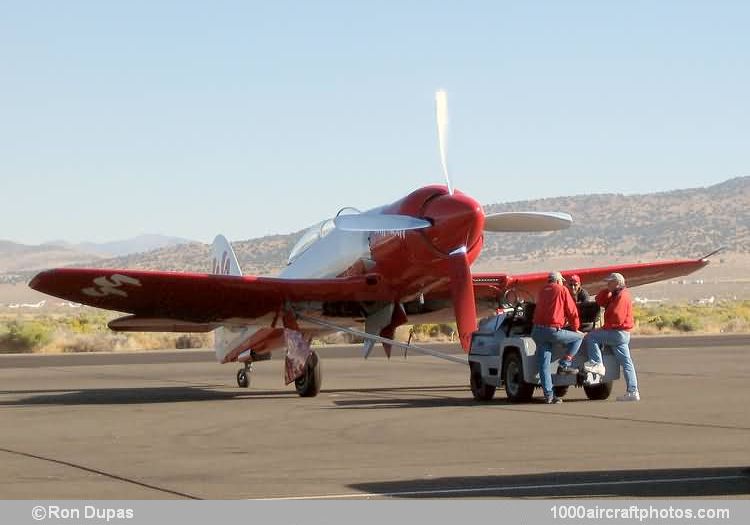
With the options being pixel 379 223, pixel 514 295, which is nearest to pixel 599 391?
pixel 514 295

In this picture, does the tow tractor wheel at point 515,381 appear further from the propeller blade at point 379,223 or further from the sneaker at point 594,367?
the propeller blade at point 379,223

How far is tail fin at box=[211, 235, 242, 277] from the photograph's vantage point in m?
24.4

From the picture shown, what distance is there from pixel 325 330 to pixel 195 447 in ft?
29.9

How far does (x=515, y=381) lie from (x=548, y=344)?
0.78 meters

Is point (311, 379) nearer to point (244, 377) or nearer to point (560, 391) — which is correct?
point (244, 377)

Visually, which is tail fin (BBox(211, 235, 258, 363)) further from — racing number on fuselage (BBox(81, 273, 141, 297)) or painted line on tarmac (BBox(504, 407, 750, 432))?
painted line on tarmac (BBox(504, 407, 750, 432))

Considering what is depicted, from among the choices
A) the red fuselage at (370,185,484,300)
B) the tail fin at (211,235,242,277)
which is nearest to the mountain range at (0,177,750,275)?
the tail fin at (211,235,242,277)

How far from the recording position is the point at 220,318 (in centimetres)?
2161

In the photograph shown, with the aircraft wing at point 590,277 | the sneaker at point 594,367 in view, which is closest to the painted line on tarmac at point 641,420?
the sneaker at point 594,367

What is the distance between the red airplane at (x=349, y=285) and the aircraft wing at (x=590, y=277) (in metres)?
0.05

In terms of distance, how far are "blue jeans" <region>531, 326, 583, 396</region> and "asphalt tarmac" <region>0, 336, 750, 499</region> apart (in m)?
0.42

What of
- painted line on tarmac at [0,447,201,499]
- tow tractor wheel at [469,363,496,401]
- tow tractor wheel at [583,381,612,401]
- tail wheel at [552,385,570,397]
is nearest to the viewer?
painted line on tarmac at [0,447,201,499]

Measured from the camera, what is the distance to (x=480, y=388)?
59.4 feet

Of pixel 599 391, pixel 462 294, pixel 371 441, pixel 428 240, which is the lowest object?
pixel 599 391
